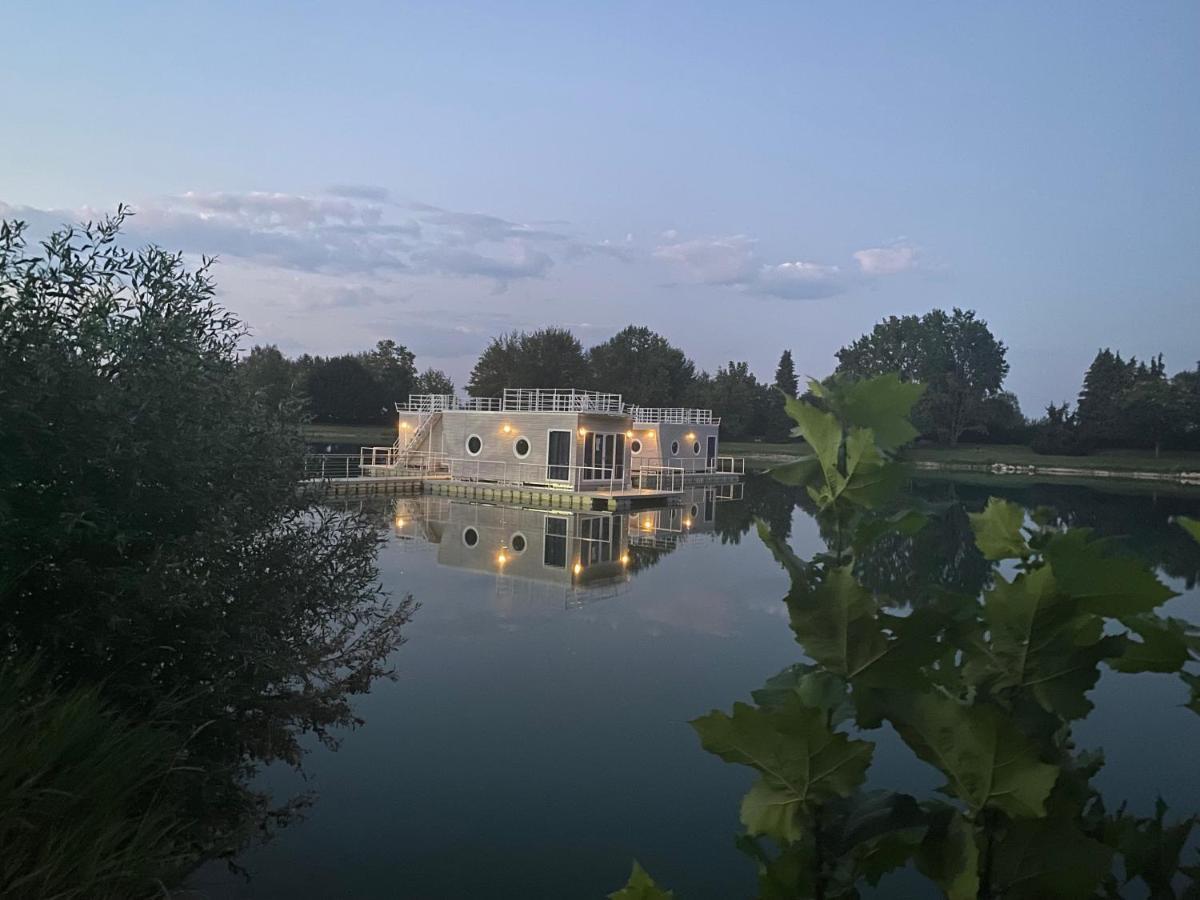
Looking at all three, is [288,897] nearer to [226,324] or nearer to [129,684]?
[129,684]

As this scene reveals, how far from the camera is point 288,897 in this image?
481 centimetres

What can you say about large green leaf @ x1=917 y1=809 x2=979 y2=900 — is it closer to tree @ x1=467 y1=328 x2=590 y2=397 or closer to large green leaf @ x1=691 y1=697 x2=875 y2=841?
large green leaf @ x1=691 y1=697 x2=875 y2=841

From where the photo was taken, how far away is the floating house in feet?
84.8

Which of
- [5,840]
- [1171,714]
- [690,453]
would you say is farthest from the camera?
[690,453]

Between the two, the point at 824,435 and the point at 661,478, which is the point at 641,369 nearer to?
the point at 661,478

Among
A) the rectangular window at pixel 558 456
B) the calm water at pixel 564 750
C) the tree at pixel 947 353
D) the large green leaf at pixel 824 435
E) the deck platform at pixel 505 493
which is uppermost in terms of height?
the tree at pixel 947 353

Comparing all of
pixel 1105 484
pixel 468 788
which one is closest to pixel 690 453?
pixel 1105 484

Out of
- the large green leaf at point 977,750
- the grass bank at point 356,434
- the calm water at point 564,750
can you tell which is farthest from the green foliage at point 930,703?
the grass bank at point 356,434

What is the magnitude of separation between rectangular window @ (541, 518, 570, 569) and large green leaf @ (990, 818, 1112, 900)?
1397 centimetres

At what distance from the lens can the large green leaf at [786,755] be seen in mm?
1009

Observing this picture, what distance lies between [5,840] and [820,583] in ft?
9.06

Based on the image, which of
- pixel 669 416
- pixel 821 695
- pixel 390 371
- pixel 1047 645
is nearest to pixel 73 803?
pixel 821 695

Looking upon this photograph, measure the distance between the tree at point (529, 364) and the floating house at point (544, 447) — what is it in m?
17.5

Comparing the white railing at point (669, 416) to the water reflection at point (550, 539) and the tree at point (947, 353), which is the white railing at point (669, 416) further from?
the tree at point (947, 353)
